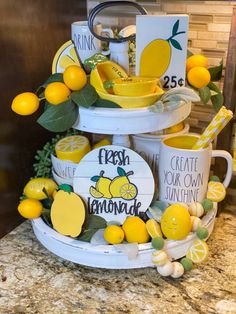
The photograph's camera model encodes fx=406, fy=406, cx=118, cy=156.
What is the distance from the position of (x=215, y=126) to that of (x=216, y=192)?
16cm

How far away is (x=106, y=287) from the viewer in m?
0.72

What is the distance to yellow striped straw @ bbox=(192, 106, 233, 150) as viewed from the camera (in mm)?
728

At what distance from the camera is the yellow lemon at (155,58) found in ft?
2.45

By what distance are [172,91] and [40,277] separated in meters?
0.42

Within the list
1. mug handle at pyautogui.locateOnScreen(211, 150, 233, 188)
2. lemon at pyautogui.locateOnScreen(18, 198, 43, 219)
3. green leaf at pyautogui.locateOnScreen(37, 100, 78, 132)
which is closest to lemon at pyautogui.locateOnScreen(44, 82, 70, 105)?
green leaf at pyautogui.locateOnScreen(37, 100, 78, 132)

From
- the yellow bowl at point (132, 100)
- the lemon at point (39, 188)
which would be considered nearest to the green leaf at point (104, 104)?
the yellow bowl at point (132, 100)

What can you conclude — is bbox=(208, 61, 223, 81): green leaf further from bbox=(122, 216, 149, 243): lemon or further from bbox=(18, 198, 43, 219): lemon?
bbox=(18, 198, 43, 219): lemon

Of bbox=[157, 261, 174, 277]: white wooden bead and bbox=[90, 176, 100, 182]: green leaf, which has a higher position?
bbox=[90, 176, 100, 182]: green leaf

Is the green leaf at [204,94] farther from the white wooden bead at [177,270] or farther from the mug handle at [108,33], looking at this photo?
the white wooden bead at [177,270]

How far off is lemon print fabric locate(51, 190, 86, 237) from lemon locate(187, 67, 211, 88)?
32 cm

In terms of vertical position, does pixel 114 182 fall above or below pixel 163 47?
below

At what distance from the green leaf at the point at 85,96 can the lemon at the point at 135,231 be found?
0.23 metres

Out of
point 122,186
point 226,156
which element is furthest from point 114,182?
point 226,156

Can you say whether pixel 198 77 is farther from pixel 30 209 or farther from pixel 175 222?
pixel 30 209
